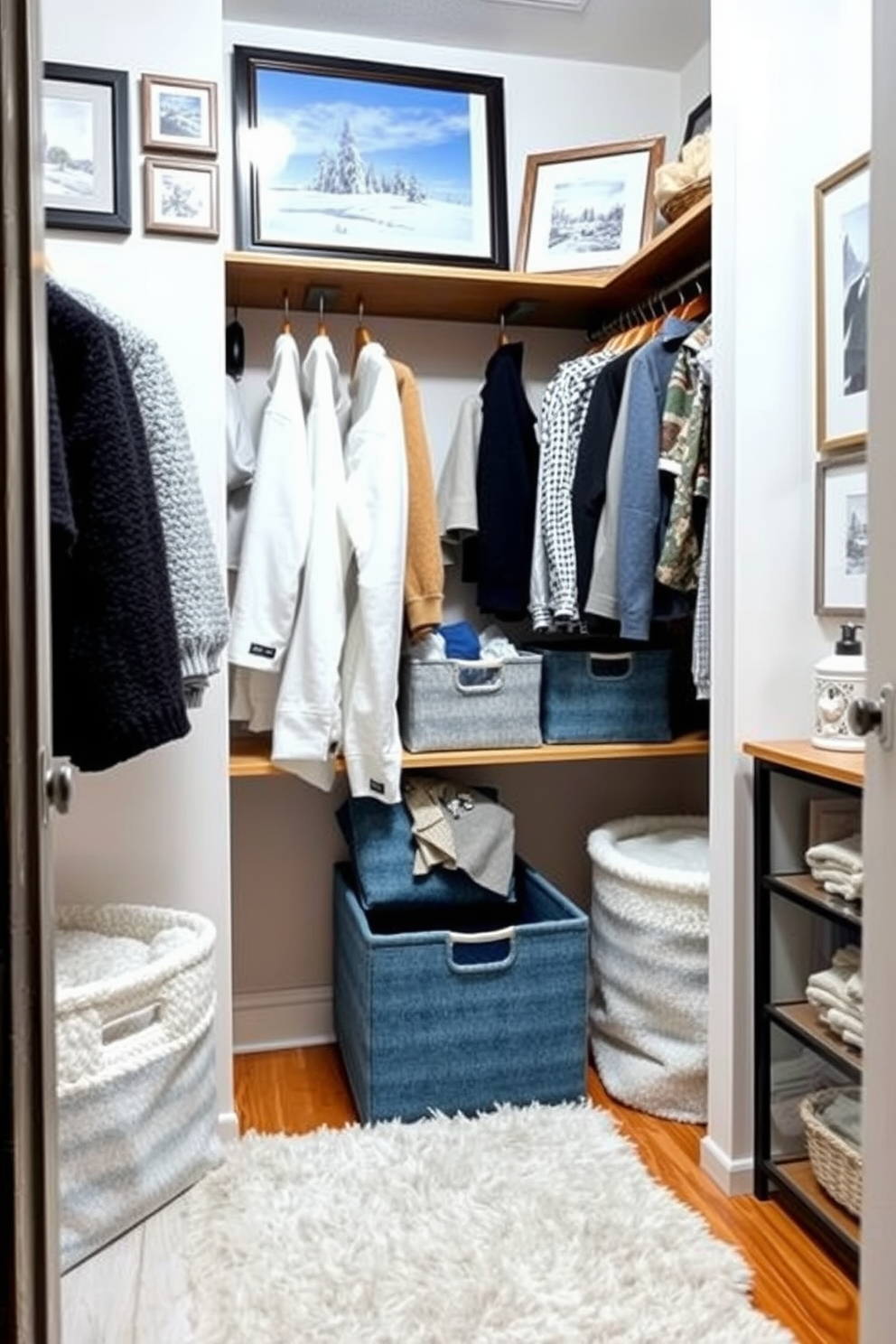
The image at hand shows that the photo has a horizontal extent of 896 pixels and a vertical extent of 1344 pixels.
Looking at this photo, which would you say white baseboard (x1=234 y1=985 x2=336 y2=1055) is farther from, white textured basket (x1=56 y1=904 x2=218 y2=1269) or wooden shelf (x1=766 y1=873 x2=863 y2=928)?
wooden shelf (x1=766 y1=873 x2=863 y2=928)

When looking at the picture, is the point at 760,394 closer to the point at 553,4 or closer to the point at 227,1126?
the point at 553,4

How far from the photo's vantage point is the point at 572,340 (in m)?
2.60

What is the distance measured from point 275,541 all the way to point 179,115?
0.81m

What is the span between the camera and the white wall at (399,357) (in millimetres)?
2467

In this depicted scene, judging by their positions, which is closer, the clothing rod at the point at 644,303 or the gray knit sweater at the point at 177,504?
the gray knit sweater at the point at 177,504

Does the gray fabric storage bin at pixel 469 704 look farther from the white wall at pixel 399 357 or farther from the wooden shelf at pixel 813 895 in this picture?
the wooden shelf at pixel 813 895

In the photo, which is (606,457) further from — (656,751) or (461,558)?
(656,751)

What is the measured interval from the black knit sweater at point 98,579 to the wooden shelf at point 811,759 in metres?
1.00

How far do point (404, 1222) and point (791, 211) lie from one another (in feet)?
6.06

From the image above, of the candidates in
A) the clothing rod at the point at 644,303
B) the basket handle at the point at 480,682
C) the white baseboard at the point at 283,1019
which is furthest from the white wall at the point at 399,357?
the basket handle at the point at 480,682

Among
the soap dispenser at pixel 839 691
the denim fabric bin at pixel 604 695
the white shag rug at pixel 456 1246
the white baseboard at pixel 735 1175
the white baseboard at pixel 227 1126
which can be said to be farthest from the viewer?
the denim fabric bin at pixel 604 695

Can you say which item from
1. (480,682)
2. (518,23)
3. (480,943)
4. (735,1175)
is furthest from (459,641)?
(518,23)

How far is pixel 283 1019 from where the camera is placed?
8.19 ft

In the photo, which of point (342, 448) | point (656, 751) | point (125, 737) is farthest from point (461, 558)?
point (125, 737)
